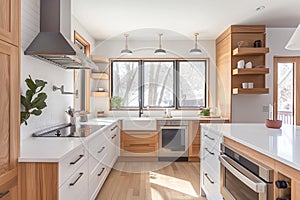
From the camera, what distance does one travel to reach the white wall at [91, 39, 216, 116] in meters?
6.02

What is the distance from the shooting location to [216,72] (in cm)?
604

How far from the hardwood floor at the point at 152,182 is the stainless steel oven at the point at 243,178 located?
119 centimetres

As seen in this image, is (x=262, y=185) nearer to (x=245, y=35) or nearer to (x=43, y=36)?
(x=43, y=36)

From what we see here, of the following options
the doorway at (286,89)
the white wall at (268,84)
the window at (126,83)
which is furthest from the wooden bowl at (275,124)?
the window at (126,83)

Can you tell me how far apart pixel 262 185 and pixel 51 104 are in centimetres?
263

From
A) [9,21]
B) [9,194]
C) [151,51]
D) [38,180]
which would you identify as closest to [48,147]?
[38,180]

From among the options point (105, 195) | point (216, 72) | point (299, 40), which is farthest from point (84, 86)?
point (299, 40)

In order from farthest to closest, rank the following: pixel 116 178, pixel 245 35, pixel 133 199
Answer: pixel 245 35 < pixel 116 178 < pixel 133 199

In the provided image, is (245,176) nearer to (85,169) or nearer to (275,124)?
(275,124)

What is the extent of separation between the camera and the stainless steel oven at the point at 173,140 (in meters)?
5.39

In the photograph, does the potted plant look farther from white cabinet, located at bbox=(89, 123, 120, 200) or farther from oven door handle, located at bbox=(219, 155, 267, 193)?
oven door handle, located at bbox=(219, 155, 267, 193)

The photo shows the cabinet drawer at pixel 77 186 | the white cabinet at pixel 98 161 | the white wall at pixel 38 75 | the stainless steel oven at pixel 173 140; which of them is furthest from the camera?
the stainless steel oven at pixel 173 140

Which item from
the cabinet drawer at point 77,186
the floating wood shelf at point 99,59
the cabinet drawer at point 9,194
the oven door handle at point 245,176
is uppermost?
the floating wood shelf at point 99,59

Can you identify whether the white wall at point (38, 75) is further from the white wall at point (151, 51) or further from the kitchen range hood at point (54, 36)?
the white wall at point (151, 51)
